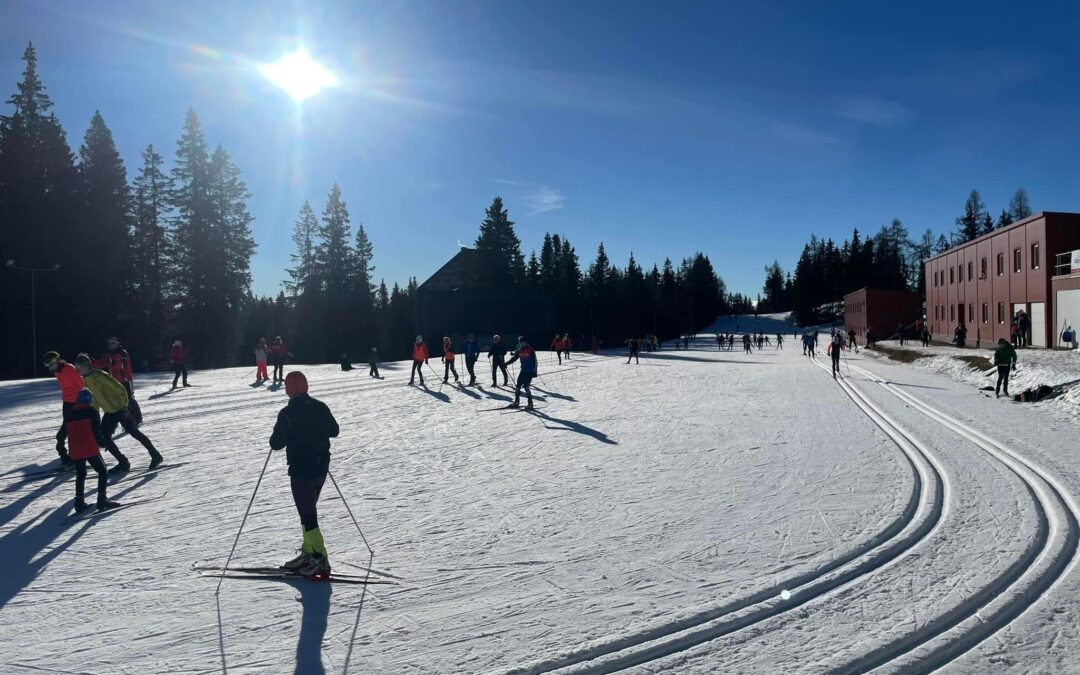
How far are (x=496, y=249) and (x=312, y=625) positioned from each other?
65774mm

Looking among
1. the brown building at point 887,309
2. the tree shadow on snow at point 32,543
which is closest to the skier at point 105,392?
the tree shadow on snow at point 32,543

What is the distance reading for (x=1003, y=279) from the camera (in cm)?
3503

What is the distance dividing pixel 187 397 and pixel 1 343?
81.0 feet

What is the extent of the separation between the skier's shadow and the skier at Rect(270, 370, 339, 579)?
0.19m

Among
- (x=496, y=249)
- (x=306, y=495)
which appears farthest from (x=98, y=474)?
(x=496, y=249)

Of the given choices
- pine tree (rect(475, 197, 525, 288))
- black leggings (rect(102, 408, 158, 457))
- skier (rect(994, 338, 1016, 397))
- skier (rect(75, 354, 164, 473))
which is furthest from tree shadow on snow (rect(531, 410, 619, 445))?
pine tree (rect(475, 197, 525, 288))

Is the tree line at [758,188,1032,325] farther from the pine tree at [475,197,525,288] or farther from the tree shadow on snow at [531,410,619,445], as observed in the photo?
the tree shadow on snow at [531,410,619,445]

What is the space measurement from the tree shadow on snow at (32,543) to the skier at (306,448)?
2.13 m

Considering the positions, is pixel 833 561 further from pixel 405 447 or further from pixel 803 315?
pixel 803 315

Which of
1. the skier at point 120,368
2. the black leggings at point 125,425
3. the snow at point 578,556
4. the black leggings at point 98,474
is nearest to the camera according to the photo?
the snow at point 578,556

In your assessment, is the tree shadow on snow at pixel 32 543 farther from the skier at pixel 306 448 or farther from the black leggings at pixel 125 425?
the skier at pixel 306 448

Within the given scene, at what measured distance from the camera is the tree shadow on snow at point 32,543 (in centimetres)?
480

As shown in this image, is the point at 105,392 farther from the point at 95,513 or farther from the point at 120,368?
the point at 120,368

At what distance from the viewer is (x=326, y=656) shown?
3.67 meters
